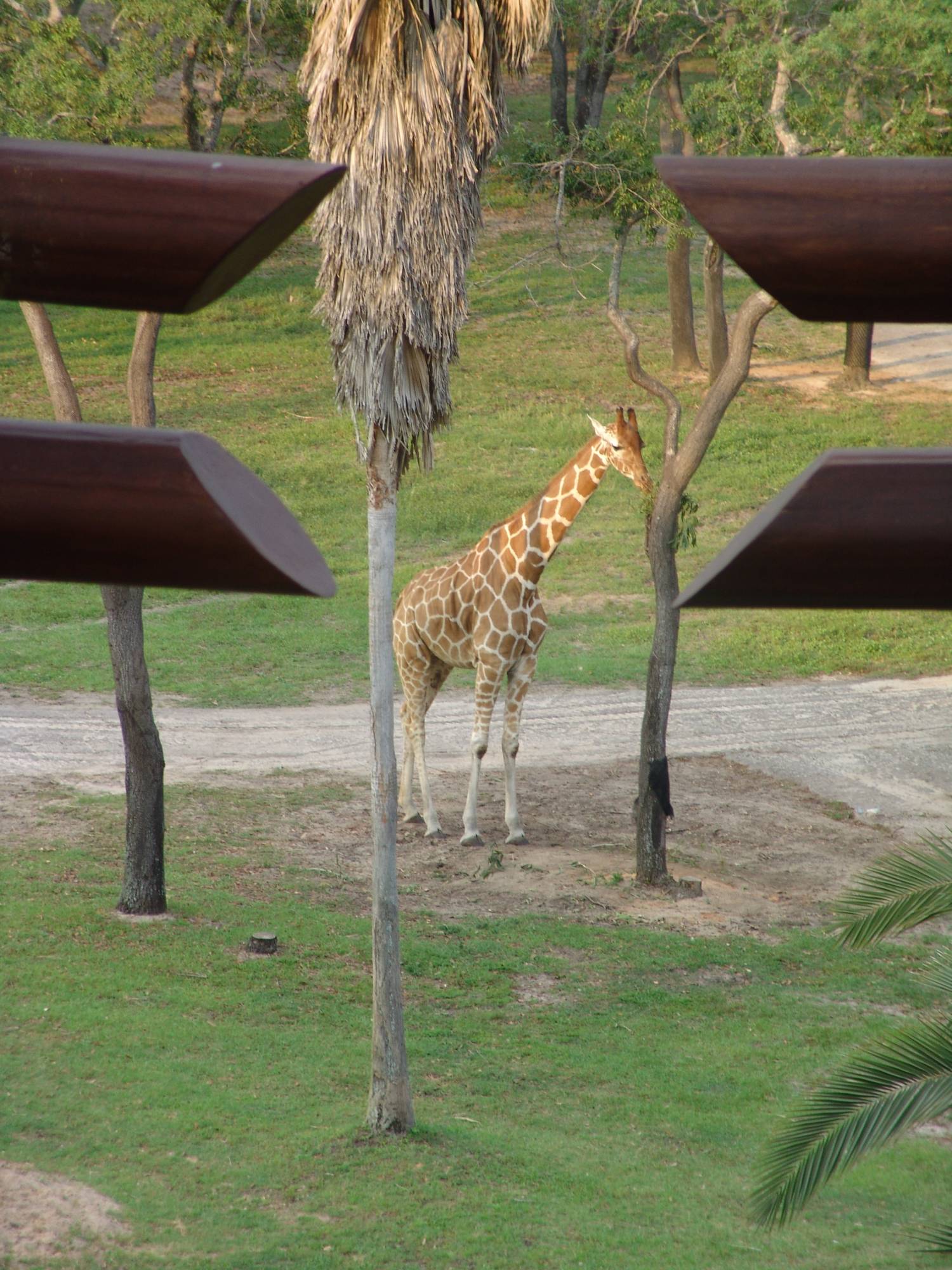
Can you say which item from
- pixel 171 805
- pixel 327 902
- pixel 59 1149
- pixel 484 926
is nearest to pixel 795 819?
pixel 484 926

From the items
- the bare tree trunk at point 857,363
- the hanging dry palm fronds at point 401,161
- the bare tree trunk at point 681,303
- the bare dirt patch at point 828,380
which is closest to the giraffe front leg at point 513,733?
the hanging dry palm fronds at point 401,161

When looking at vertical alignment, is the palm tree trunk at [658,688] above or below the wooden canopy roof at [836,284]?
below

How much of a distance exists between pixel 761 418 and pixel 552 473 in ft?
17.8

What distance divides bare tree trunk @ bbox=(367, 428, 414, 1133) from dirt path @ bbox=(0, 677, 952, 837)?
7107mm

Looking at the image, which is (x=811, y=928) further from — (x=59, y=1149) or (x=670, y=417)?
(x=59, y=1149)

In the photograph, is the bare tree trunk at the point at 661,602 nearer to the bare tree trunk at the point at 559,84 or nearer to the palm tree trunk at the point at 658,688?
the palm tree trunk at the point at 658,688

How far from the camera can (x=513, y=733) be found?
43.2 feet

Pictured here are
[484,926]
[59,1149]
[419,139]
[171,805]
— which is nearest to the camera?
[419,139]

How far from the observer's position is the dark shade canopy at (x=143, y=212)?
6.45ft

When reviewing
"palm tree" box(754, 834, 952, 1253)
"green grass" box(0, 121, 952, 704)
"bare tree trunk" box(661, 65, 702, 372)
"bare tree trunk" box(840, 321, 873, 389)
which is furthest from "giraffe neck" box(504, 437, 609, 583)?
"bare tree trunk" box(840, 321, 873, 389)

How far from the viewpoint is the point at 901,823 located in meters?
14.0

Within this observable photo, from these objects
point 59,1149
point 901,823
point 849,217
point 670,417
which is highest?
point 849,217

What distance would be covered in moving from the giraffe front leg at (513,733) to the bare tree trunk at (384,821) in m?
5.34

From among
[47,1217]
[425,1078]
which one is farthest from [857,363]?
[47,1217]
